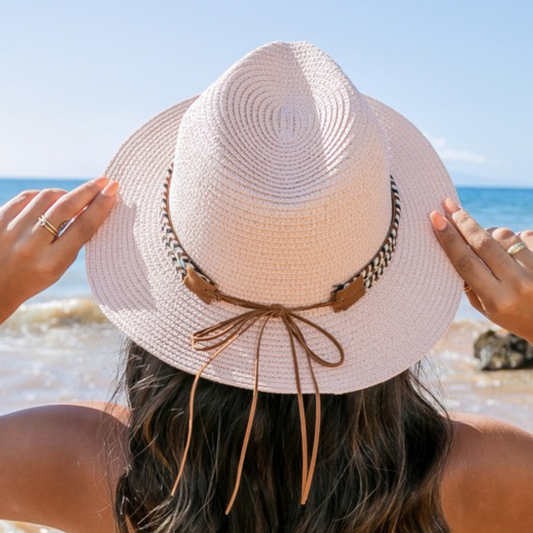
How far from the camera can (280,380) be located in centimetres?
133

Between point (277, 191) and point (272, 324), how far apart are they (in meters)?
0.28

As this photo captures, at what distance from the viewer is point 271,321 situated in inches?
54.4

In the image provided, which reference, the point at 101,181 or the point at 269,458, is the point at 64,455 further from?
the point at 101,181

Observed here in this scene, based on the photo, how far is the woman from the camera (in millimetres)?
1304

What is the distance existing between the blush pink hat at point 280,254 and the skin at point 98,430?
0.08m

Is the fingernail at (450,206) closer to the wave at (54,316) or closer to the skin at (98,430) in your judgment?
the skin at (98,430)

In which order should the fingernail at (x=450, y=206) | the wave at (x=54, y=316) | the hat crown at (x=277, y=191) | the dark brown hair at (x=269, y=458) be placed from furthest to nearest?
1. the wave at (x=54, y=316)
2. the fingernail at (x=450, y=206)
3. the dark brown hair at (x=269, y=458)
4. the hat crown at (x=277, y=191)

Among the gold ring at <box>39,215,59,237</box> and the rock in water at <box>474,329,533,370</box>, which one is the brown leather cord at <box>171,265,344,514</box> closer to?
the gold ring at <box>39,215,59,237</box>

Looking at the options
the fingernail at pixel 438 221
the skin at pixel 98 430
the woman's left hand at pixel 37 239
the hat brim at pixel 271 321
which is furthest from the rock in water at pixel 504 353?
the woman's left hand at pixel 37 239

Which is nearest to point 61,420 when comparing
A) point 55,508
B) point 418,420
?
point 55,508

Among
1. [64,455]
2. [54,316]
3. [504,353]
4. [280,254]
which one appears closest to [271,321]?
[280,254]

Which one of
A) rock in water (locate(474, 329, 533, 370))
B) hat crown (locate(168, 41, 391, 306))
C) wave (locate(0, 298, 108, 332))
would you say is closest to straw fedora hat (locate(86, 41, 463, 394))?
hat crown (locate(168, 41, 391, 306))

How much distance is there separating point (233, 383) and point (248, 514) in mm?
318

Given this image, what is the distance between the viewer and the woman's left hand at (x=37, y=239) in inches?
57.6
